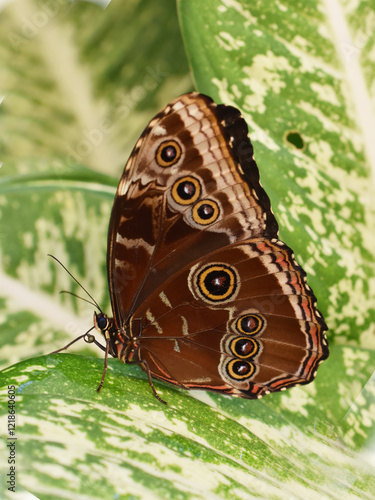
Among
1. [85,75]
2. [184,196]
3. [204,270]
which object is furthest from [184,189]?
[85,75]

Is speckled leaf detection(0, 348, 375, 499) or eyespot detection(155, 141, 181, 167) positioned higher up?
eyespot detection(155, 141, 181, 167)

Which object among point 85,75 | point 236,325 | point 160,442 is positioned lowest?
point 160,442

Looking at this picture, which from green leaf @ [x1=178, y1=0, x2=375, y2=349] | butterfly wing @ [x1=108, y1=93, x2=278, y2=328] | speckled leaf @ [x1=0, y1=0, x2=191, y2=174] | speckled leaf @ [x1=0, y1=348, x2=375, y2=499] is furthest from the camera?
speckled leaf @ [x1=0, y1=0, x2=191, y2=174]

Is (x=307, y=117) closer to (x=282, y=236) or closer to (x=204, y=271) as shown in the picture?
(x=282, y=236)

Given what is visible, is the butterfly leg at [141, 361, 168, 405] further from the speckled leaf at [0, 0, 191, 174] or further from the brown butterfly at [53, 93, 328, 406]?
the speckled leaf at [0, 0, 191, 174]

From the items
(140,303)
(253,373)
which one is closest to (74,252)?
(140,303)

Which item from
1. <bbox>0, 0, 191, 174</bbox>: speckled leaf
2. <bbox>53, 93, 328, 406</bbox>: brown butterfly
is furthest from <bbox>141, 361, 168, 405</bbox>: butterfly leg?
<bbox>0, 0, 191, 174</bbox>: speckled leaf

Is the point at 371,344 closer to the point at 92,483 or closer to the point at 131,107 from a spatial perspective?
the point at 92,483
